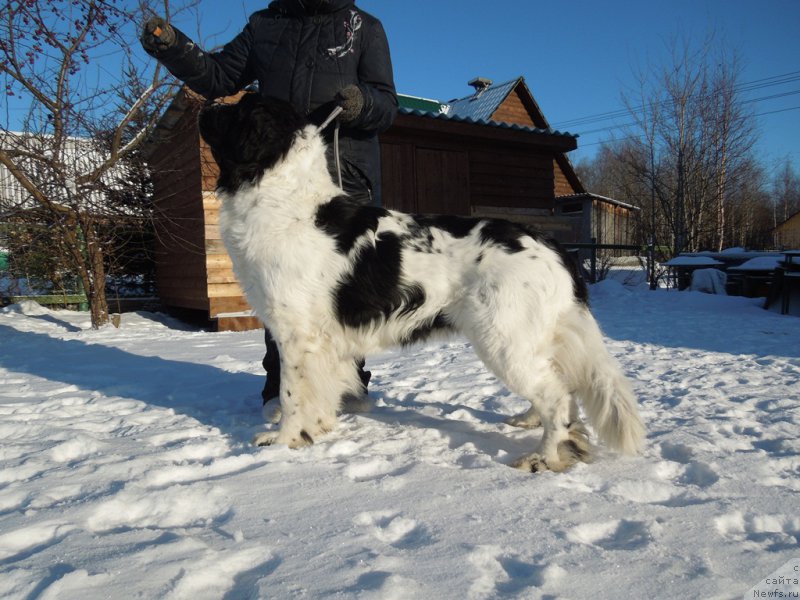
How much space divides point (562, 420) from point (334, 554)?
1.32 metres

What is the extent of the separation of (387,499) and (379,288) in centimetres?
105

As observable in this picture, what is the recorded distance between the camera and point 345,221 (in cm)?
268

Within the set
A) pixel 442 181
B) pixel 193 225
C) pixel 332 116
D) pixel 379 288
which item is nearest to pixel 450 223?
pixel 379 288

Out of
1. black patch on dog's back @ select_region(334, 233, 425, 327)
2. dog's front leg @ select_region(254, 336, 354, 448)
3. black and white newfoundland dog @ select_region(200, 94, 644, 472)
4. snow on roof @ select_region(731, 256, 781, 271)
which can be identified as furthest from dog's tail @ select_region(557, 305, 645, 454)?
snow on roof @ select_region(731, 256, 781, 271)

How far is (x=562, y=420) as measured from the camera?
95.7 inches

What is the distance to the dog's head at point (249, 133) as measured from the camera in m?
2.63

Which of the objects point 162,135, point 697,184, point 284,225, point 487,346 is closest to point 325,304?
point 284,225

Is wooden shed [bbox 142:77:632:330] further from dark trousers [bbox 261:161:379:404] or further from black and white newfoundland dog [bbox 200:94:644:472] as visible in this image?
black and white newfoundland dog [bbox 200:94:644:472]

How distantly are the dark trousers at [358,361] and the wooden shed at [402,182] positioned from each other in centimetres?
462

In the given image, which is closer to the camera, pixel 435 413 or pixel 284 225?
pixel 284 225

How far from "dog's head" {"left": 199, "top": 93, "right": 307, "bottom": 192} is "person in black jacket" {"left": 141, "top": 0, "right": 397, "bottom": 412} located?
14.0 inches

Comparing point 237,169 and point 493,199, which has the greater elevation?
point 493,199

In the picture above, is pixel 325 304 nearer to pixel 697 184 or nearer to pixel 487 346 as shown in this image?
pixel 487 346

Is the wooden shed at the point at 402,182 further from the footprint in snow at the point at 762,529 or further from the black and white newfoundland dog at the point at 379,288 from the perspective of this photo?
the footprint in snow at the point at 762,529
